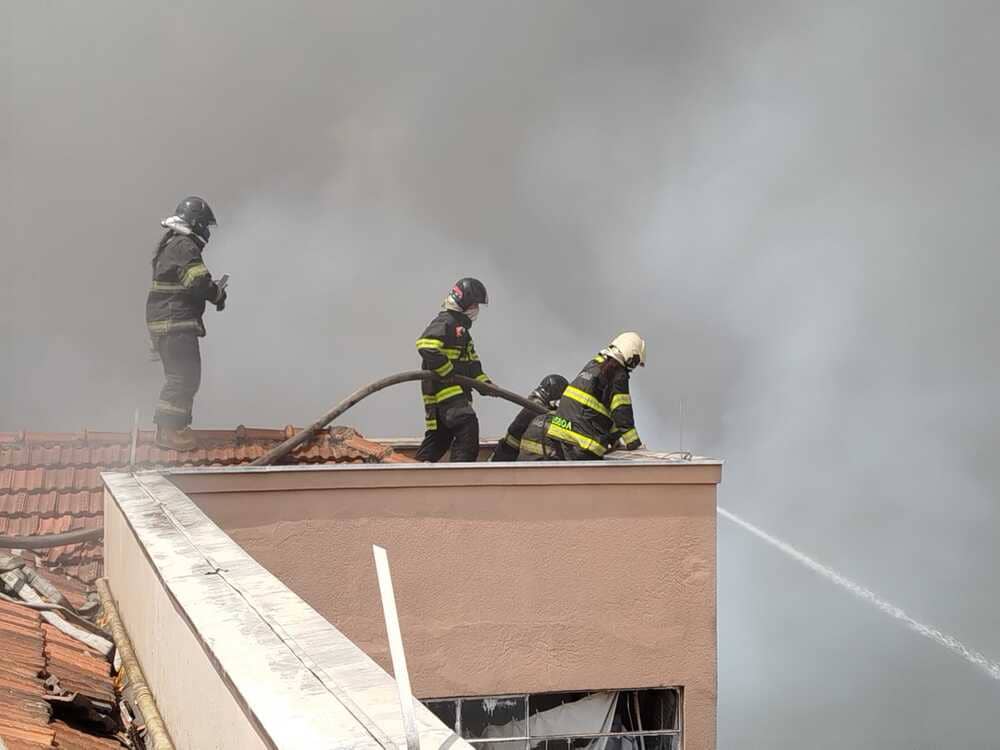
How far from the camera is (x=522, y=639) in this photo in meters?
6.36

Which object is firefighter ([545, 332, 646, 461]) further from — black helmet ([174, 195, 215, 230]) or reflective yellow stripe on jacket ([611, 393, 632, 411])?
black helmet ([174, 195, 215, 230])

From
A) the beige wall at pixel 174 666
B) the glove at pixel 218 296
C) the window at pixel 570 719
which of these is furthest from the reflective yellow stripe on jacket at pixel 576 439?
the beige wall at pixel 174 666

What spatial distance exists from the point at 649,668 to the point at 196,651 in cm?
419

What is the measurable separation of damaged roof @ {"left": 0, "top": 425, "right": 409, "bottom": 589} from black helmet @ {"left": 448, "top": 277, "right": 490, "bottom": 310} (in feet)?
3.82

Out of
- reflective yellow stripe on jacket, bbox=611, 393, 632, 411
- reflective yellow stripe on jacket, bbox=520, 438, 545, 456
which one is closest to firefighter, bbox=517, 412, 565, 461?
reflective yellow stripe on jacket, bbox=520, 438, 545, 456

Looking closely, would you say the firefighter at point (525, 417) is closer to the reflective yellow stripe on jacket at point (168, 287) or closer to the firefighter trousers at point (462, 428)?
the firefighter trousers at point (462, 428)

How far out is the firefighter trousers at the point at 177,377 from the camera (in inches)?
309

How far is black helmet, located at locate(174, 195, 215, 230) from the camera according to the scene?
772 cm

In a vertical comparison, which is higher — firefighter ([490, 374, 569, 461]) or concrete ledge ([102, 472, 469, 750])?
firefighter ([490, 374, 569, 461])

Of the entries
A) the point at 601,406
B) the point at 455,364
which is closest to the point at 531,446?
the point at 455,364

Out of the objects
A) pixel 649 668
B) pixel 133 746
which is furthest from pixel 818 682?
pixel 133 746

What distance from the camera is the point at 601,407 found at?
7691 millimetres

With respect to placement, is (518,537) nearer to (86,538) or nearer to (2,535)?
(86,538)

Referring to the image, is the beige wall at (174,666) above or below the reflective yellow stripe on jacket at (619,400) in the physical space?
below
